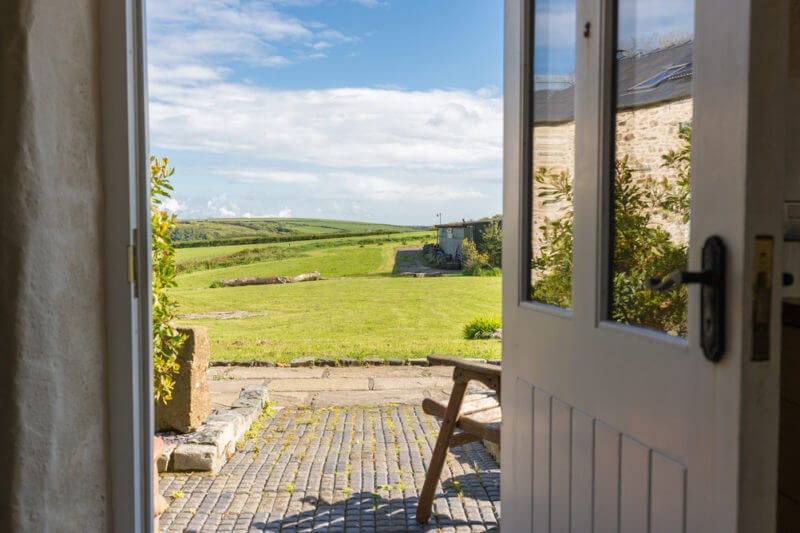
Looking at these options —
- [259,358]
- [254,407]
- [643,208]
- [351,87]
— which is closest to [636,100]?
[643,208]

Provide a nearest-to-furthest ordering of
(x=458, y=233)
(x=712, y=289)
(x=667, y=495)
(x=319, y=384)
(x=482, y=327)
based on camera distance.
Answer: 1. (x=712, y=289)
2. (x=667, y=495)
3. (x=319, y=384)
4. (x=482, y=327)
5. (x=458, y=233)

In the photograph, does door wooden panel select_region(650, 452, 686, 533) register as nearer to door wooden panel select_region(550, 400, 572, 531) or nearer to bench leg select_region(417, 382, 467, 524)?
door wooden panel select_region(550, 400, 572, 531)

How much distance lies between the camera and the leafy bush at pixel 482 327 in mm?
11188

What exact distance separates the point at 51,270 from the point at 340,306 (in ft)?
50.9

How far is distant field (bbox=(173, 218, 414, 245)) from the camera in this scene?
93.5 ft

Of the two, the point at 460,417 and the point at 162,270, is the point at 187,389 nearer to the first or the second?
the point at 162,270

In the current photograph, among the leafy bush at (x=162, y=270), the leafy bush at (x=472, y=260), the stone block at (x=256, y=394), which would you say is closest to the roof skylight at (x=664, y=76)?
A: the leafy bush at (x=162, y=270)

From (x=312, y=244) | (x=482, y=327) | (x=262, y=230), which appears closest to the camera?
(x=482, y=327)

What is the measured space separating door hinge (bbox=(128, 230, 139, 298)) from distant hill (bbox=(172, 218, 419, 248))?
1016 inches

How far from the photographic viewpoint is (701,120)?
3.51 ft

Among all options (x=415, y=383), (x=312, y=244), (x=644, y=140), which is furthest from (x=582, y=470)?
(x=312, y=244)

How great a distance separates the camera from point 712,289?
1.00 metres

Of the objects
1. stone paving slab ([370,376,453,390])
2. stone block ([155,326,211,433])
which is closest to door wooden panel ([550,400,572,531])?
stone block ([155,326,211,433])

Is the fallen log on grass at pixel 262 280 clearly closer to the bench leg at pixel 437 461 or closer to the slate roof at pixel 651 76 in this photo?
the bench leg at pixel 437 461
